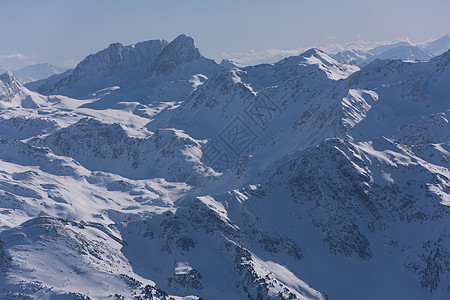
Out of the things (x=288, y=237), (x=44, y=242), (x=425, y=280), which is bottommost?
(x=425, y=280)

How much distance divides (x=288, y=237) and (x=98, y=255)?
7139cm

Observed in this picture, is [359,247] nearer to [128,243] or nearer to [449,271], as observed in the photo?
[449,271]

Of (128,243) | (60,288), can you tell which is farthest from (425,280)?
(60,288)

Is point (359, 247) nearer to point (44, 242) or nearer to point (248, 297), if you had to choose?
point (248, 297)

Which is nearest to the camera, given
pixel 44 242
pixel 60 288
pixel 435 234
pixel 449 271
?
pixel 60 288

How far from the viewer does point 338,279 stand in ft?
600

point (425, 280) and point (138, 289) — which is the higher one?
point (138, 289)

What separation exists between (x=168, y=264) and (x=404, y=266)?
86.7 m

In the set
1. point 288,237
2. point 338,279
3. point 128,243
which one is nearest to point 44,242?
point 128,243

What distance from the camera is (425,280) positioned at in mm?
180750

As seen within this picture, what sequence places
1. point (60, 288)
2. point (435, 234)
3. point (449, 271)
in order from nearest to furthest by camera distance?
1. point (60, 288)
2. point (449, 271)
3. point (435, 234)

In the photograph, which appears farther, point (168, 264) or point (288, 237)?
point (288, 237)

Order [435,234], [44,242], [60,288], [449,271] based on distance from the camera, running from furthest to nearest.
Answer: [435,234] < [449,271] < [44,242] < [60,288]

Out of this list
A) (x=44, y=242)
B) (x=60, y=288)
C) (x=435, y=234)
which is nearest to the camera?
(x=60, y=288)
